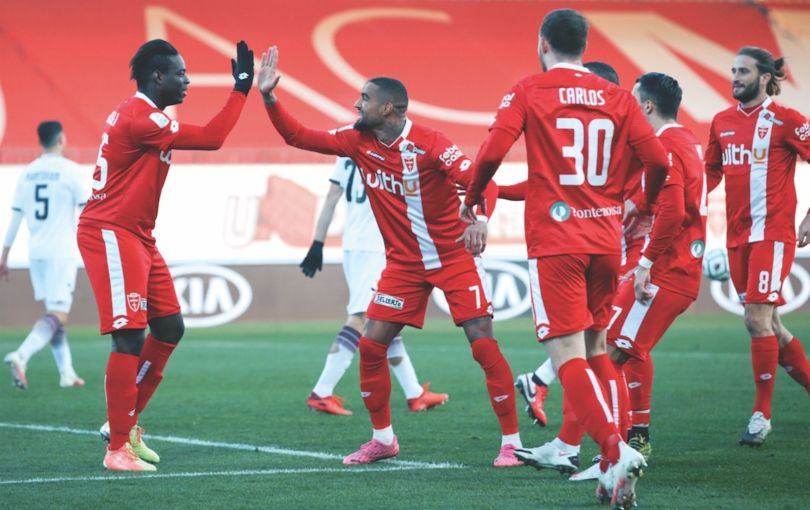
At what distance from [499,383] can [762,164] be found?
2.44m

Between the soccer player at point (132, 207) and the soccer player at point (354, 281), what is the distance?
2665mm

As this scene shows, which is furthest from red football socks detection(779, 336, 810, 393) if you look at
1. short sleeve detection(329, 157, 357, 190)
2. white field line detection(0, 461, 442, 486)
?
short sleeve detection(329, 157, 357, 190)

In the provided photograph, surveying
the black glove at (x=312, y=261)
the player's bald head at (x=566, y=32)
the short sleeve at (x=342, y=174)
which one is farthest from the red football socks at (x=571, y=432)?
the short sleeve at (x=342, y=174)

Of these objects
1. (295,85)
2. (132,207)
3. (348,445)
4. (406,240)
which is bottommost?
(348,445)

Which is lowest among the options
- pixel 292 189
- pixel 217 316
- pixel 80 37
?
pixel 217 316

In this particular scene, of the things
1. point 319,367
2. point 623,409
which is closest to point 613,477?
point 623,409

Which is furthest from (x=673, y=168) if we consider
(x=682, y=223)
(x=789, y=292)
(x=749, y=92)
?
(x=789, y=292)

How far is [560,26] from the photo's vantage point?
5734 millimetres

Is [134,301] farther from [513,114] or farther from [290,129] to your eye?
[513,114]

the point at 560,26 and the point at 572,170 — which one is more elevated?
the point at 560,26

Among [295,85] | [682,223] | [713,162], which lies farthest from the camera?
[295,85]

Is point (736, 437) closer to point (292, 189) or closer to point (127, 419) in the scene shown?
point (127, 419)

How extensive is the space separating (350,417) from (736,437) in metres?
2.80

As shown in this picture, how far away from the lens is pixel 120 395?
22.7 feet
